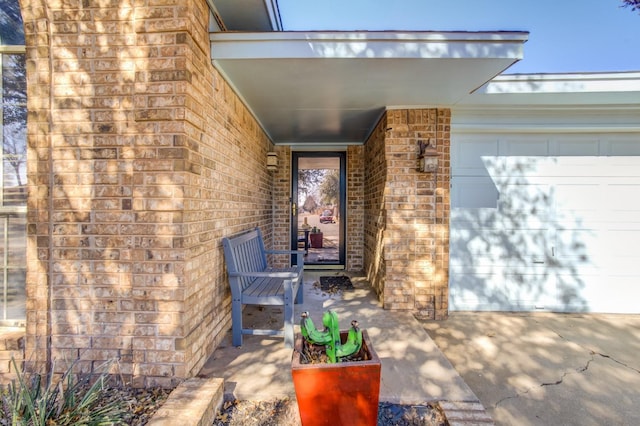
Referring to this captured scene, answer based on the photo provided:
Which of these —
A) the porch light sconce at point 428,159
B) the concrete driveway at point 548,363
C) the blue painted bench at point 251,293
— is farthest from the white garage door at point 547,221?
the blue painted bench at point 251,293

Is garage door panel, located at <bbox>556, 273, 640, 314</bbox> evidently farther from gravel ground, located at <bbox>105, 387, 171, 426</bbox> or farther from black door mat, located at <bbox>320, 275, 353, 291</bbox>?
gravel ground, located at <bbox>105, 387, 171, 426</bbox>

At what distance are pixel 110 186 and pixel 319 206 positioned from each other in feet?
24.4

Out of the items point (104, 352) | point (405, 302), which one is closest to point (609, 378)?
point (405, 302)

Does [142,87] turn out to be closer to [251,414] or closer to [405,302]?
[251,414]

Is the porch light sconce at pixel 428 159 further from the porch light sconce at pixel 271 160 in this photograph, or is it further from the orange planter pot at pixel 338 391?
the porch light sconce at pixel 271 160

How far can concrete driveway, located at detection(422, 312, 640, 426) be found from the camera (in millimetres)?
1790

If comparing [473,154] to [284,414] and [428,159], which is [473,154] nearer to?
[428,159]

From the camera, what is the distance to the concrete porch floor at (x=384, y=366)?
179cm

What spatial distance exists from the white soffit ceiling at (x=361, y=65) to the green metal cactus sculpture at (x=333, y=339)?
199 centimetres

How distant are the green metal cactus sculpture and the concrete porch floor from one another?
53cm

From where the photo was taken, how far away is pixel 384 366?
2.11 meters

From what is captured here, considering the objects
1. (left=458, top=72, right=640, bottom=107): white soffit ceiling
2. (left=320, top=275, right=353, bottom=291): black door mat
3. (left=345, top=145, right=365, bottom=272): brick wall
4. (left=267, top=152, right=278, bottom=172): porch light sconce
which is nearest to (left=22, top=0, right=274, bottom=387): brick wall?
(left=320, top=275, right=353, bottom=291): black door mat

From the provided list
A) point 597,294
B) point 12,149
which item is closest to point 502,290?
point 597,294

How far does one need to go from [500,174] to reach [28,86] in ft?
15.2
